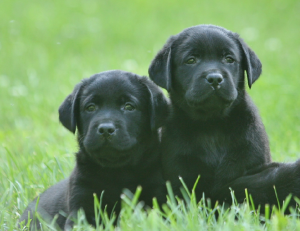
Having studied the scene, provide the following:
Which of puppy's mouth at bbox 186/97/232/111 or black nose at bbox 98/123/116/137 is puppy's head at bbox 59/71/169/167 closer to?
black nose at bbox 98/123/116/137

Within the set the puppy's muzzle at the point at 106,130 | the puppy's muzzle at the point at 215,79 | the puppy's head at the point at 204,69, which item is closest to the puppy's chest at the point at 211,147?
the puppy's head at the point at 204,69

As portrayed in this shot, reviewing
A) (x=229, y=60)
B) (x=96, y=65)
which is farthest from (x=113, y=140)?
(x=96, y=65)

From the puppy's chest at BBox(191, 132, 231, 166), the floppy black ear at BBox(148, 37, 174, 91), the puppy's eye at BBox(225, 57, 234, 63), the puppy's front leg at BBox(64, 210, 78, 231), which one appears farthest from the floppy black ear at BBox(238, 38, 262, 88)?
the puppy's front leg at BBox(64, 210, 78, 231)

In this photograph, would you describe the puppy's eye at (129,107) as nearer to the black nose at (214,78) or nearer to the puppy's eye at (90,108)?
the puppy's eye at (90,108)

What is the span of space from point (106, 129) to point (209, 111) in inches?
36.4

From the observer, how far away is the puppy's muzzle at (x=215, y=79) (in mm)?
4047

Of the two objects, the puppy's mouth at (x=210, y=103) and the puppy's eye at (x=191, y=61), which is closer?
the puppy's mouth at (x=210, y=103)

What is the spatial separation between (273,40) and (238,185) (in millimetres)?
8195

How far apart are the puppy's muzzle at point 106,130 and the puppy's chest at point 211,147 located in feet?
2.39

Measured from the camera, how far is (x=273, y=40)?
11609 millimetres

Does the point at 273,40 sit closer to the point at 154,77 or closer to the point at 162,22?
the point at 162,22

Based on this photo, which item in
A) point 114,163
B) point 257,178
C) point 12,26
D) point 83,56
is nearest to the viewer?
point 257,178

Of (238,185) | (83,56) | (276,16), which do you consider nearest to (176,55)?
(238,185)

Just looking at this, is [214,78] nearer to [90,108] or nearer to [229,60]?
[229,60]
